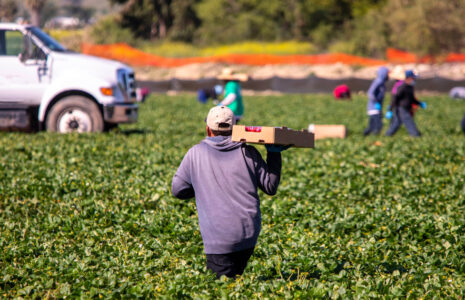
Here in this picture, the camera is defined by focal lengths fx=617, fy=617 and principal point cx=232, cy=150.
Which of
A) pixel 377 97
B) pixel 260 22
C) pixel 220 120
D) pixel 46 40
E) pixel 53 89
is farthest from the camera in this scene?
pixel 260 22

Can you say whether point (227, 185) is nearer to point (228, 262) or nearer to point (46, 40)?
point (228, 262)

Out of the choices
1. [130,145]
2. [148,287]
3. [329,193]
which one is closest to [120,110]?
[130,145]

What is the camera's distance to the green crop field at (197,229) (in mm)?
5113

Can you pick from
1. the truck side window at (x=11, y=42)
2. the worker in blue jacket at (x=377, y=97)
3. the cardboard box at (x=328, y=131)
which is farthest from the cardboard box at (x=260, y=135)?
the cardboard box at (x=328, y=131)

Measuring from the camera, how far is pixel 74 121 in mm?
14211

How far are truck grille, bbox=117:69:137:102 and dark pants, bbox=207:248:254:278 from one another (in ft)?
33.0

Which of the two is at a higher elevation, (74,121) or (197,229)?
(74,121)

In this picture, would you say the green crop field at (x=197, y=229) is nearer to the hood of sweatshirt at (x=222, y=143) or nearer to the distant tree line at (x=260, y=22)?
the hood of sweatshirt at (x=222, y=143)

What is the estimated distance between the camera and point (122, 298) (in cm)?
479

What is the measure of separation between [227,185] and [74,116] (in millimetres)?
10191

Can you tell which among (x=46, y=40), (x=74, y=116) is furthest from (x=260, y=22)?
(x=74, y=116)

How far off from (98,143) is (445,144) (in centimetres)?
752

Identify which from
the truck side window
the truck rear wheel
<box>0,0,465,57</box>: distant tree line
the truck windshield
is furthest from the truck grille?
<box>0,0,465,57</box>: distant tree line

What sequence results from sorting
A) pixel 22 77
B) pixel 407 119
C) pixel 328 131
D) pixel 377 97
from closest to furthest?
pixel 22 77 → pixel 407 119 → pixel 377 97 → pixel 328 131
